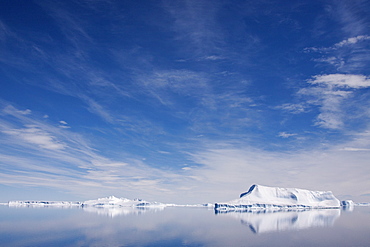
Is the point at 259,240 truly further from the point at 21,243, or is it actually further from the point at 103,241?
the point at 21,243

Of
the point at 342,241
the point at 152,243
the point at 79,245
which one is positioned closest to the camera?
the point at 79,245

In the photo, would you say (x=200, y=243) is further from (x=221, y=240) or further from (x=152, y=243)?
(x=152, y=243)

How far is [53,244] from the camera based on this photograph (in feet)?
163

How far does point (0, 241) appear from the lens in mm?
51156

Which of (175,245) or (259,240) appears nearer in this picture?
(175,245)

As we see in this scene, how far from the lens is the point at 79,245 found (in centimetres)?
4831

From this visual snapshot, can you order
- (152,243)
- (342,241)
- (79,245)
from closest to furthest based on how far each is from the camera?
1. (79,245)
2. (152,243)
3. (342,241)

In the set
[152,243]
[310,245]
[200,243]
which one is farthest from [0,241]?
[310,245]

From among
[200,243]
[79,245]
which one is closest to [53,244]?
[79,245]

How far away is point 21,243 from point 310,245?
192ft

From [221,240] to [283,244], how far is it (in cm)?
1298

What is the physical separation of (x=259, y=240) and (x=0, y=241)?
55436 mm

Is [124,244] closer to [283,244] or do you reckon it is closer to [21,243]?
[21,243]

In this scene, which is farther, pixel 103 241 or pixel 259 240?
pixel 259 240
